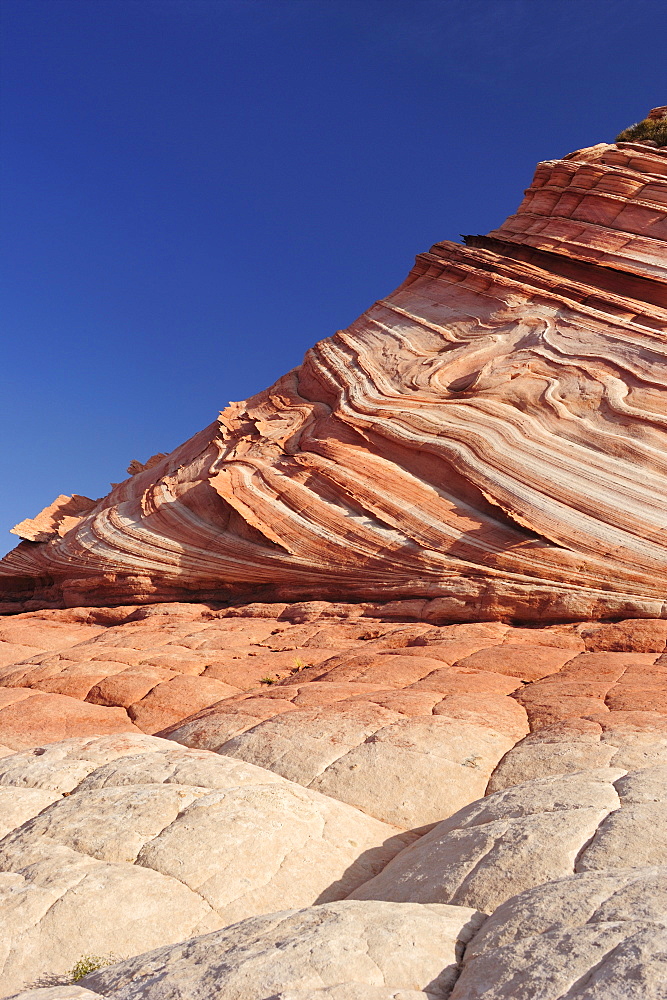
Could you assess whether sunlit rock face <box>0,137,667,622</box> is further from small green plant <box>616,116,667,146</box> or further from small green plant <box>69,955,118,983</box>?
small green plant <box>69,955,118,983</box>

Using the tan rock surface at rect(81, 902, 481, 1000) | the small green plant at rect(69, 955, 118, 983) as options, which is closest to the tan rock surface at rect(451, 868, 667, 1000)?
the tan rock surface at rect(81, 902, 481, 1000)

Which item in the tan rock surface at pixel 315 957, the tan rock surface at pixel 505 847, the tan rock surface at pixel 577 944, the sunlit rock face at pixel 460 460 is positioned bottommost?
the tan rock surface at pixel 505 847

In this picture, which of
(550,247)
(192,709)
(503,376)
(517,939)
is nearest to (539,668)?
(192,709)

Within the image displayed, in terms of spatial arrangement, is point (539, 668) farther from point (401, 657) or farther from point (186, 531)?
point (186, 531)

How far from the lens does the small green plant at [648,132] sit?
87.6 ft

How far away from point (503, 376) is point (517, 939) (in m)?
16.5

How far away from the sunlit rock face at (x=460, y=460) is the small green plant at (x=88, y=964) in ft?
35.0

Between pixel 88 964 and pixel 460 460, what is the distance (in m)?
13.2

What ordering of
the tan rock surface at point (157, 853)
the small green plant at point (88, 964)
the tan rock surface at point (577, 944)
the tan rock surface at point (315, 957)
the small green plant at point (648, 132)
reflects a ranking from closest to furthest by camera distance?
the tan rock surface at point (577, 944) < the tan rock surface at point (315, 957) < the small green plant at point (88, 964) < the tan rock surface at point (157, 853) < the small green plant at point (648, 132)

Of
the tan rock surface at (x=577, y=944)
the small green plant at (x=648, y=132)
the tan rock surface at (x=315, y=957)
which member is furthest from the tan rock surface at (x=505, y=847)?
the small green plant at (x=648, y=132)

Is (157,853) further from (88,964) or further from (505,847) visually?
(505,847)

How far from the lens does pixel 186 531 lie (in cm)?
1934

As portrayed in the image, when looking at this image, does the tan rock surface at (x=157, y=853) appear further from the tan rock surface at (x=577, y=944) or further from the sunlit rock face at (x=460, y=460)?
the sunlit rock face at (x=460, y=460)

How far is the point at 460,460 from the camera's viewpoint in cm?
1620
